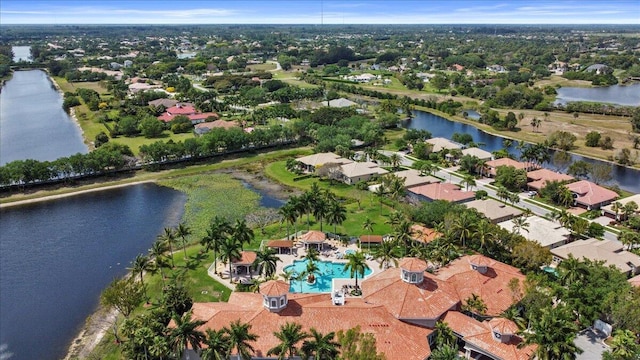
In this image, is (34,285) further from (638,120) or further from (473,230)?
(638,120)

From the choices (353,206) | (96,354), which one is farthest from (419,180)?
(96,354)

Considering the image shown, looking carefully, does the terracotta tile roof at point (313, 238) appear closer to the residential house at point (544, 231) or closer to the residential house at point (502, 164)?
the residential house at point (544, 231)

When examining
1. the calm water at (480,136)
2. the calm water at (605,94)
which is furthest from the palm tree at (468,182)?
the calm water at (605,94)

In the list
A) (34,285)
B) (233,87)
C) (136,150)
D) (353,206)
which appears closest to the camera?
(34,285)

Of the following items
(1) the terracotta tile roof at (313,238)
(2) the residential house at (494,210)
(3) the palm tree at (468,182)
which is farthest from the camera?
(3) the palm tree at (468,182)

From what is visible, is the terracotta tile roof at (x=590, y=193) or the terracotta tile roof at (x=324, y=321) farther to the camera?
the terracotta tile roof at (x=590, y=193)

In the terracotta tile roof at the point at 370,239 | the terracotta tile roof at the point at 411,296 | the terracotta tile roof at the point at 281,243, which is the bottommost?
the terracotta tile roof at the point at 370,239

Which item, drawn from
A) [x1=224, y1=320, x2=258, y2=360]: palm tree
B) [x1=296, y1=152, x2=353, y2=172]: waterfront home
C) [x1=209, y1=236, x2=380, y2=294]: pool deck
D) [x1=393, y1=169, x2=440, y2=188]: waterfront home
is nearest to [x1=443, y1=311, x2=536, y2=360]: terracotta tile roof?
[x1=209, y1=236, x2=380, y2=294]: pool deck
